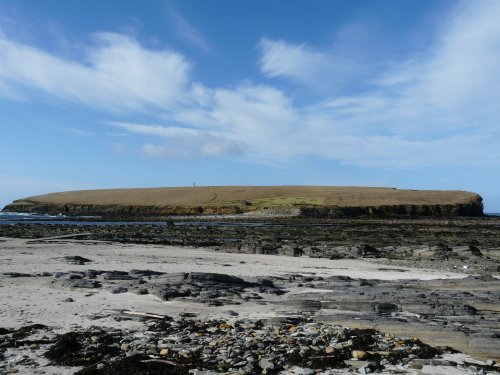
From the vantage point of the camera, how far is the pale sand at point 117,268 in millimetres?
13281

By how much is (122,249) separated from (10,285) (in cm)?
1632

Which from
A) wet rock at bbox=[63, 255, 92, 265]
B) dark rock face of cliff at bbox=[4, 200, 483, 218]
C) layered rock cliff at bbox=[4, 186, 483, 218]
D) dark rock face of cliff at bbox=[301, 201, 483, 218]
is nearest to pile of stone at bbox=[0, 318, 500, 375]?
wet rock at bbox=[63, 255, 92, 265]

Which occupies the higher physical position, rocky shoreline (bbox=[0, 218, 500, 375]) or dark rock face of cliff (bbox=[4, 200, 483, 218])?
dark rock face of cliff (bbox=[4, 200, 483, 218])

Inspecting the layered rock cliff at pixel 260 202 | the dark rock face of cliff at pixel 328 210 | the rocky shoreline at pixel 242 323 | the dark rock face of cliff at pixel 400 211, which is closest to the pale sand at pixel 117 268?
the rocky shoreline at pixel 242 323

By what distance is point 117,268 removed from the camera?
2298cm

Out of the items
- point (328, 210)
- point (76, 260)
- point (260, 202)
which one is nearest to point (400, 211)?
point (328, 210)

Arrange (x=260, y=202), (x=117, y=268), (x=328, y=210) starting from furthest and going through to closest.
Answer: (x=260, y=202) → (x=328, y=210) → (x=117, y=268)

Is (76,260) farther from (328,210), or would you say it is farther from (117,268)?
(328,210)

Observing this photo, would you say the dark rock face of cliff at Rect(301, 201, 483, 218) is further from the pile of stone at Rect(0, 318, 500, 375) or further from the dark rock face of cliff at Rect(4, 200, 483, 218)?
the pile of stone at Rect(0, 318, 500, 375)

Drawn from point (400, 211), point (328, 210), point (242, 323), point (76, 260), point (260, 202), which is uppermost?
point (260, 202)

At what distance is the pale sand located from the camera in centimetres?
1328

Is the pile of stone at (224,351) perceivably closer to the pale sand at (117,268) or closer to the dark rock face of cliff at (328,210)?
the pale sand at (117,268)

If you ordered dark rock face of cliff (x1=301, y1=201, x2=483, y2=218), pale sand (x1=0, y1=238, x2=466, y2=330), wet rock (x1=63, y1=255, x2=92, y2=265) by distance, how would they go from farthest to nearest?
dark rock face of cliff (x1=301, y1=201, x2=483, y2=218), wet rock (x1=63, y1=255, x2=92, y2=265), pale sand (x1=0, y1=238, x2=466, y2=330)

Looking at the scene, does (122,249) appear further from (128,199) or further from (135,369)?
(128,199)
